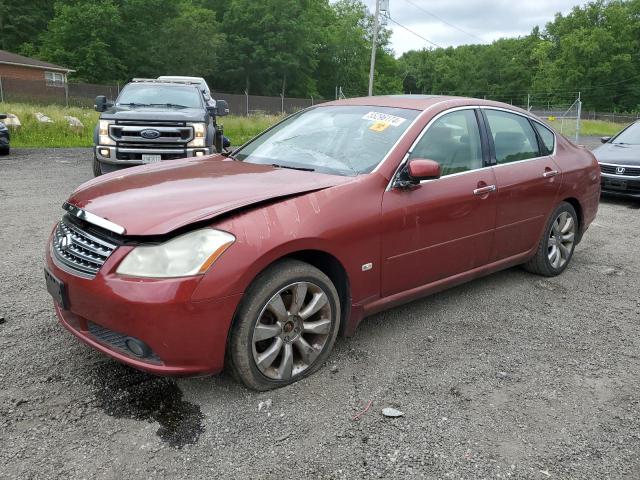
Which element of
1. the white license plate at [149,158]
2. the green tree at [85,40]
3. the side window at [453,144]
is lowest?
the white license plate at [149,158]

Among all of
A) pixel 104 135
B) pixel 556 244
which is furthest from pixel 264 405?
pixel 104 135

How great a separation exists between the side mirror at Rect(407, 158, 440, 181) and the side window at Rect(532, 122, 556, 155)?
2.00 metres

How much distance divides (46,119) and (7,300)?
1552cm

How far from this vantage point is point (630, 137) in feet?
34.2

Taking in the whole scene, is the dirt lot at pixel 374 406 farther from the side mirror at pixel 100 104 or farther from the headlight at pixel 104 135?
the side mirror at pixel 100 104

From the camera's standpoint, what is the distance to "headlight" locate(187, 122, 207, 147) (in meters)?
8.98

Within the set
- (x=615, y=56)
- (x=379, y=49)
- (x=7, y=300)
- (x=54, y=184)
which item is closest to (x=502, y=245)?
(x=7, y=300)

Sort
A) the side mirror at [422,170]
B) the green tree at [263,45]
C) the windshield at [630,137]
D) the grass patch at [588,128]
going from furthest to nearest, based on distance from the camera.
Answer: the green tree at [263,45]
the grass patch at [588,128]
the windshield at [630,137]
the side mirror at [422,170]

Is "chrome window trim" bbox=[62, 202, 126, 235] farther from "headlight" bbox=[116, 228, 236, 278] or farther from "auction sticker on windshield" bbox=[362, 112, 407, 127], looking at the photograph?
"auction sticker on windshield" bbox=[362, 112, 407, 127]

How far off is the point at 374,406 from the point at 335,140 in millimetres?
1860

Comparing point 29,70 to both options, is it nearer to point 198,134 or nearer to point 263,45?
point 263,45

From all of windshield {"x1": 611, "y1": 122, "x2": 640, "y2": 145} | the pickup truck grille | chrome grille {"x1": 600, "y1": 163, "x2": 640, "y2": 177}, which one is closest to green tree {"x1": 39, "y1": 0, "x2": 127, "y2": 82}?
the pickup truck grille

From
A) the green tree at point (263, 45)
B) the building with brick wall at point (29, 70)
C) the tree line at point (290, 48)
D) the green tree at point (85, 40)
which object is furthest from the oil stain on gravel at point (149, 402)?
the green tree at point (263, 45)

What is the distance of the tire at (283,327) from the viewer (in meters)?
2.81
